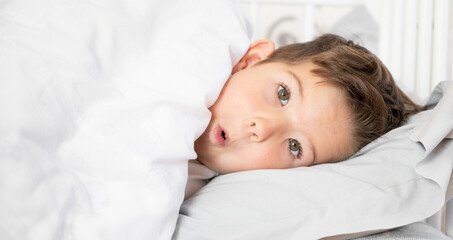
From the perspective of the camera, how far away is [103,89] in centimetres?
70

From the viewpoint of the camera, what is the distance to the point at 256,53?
101 centimetres

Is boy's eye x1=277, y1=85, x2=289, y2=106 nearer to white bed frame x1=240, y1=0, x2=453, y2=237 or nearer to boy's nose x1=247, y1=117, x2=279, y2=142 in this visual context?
boy's nose x1=247, y1=117, x2=279, y2=142

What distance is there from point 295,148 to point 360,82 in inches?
6.6

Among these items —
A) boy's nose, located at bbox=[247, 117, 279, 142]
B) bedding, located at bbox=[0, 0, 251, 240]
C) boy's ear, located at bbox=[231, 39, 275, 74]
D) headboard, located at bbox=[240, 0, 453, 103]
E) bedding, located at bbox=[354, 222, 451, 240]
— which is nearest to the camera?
bedding, located at bbox=[0, 0, 251, 240]

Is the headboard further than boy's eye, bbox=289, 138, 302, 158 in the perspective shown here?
Yes

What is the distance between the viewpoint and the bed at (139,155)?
0.60 metres

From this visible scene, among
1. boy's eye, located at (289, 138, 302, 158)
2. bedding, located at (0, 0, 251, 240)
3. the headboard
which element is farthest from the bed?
the headboard

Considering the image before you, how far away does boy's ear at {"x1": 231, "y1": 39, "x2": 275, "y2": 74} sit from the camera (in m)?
1.00

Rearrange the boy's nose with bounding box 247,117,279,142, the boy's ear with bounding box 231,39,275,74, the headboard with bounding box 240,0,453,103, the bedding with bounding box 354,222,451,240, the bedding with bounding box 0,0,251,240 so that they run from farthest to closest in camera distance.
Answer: the headboard with bounding box 240,0,453,103
the boy's ear with bounding box 231,39,275,74
the boy's nose with bounding box 247,117,279,142
the bedding with bounding box 354,222,451,240
the bedding with bounding box 0,0,251,240

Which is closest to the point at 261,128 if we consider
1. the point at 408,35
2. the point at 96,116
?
the point at 96,116

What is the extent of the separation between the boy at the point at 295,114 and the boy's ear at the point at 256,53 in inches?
2.1

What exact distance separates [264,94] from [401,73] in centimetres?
56

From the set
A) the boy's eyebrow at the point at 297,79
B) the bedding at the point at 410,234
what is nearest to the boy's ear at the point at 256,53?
the boy's eyebrow at the point at 297,79

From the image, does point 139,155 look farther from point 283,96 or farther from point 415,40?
point 415,40
